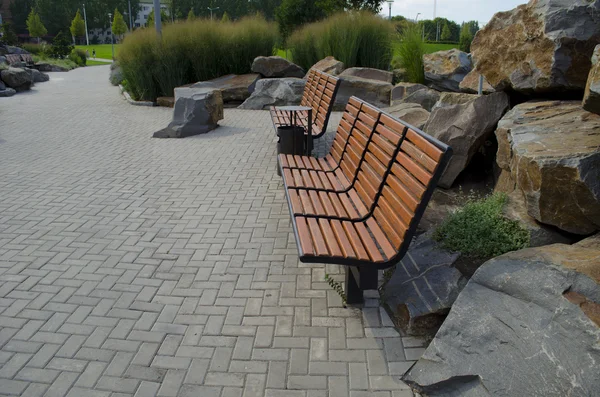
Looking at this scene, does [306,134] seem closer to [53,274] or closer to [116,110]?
[53,274]

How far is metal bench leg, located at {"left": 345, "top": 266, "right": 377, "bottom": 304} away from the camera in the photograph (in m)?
3.15

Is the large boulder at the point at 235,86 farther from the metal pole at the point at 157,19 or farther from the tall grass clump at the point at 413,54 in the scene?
the tall grass clump at the point at 413,54

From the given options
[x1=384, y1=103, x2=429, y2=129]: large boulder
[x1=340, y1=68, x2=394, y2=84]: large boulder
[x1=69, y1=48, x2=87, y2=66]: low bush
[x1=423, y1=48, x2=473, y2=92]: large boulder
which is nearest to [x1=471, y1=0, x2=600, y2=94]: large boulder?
[x1=384, y1=103, x2=429, y2=129]: large boulder

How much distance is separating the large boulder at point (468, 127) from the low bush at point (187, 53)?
951 cm

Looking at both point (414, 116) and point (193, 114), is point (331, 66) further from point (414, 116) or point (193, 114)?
point (414, 116)

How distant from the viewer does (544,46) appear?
4500 millimetres

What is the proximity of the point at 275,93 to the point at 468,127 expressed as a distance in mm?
7414

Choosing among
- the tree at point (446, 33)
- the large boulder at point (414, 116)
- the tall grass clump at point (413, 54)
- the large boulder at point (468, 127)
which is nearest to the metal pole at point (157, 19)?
the tall grass clump at point (413, 54)

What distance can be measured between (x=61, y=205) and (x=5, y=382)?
2.97 metres

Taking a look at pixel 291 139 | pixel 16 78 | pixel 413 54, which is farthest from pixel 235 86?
pixel 16 78

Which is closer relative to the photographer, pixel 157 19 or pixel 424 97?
pixel 424 97

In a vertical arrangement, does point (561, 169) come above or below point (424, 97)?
below

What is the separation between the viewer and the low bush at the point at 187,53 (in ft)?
43.1

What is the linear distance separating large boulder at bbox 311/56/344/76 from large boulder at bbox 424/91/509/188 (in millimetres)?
6790
